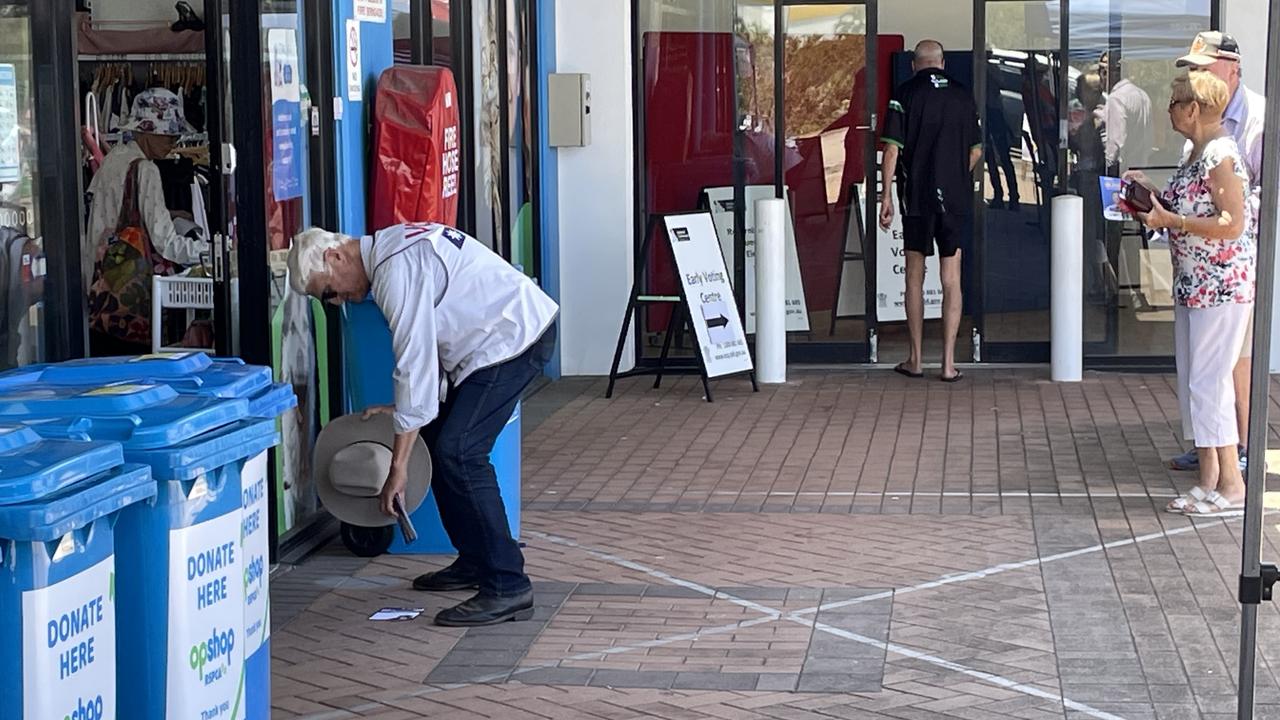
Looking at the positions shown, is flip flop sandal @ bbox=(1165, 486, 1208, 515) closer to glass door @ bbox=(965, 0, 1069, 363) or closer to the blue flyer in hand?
the blue flyer in hand

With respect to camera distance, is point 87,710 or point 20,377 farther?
point 20,377

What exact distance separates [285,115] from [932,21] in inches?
311

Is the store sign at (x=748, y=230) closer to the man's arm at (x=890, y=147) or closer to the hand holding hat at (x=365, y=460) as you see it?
the man's arm at (x=890, y=147)

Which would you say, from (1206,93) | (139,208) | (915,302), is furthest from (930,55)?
(139,208)

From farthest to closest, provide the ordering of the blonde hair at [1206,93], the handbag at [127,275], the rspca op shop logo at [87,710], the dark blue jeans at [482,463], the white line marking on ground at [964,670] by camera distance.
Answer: the handbag at [127,275] < the blonde hair at [1206,93] < the dark blue jeans at [482,463] < the white line marking on ground at [964,670] < the rspca op shop logo at [87,710]

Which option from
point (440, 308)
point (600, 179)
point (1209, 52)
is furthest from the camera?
point (600, 179)

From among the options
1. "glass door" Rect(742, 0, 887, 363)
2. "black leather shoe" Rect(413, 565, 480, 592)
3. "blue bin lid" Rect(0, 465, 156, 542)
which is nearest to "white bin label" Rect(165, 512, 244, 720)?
"blue bin lid" Rect(0, 465, 156, 542)

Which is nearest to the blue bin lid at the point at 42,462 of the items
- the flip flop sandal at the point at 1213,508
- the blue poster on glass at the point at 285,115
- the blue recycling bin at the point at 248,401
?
the blue recycling bin at the point at 248,401

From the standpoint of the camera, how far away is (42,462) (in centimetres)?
365

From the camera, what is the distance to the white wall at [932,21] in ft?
45.8

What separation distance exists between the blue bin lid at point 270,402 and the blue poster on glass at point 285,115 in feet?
7.88

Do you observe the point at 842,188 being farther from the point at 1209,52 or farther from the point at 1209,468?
the point at 1209,468

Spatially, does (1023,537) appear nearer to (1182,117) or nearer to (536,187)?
(1182,117)

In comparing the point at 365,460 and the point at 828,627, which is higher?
the point at 365,460
